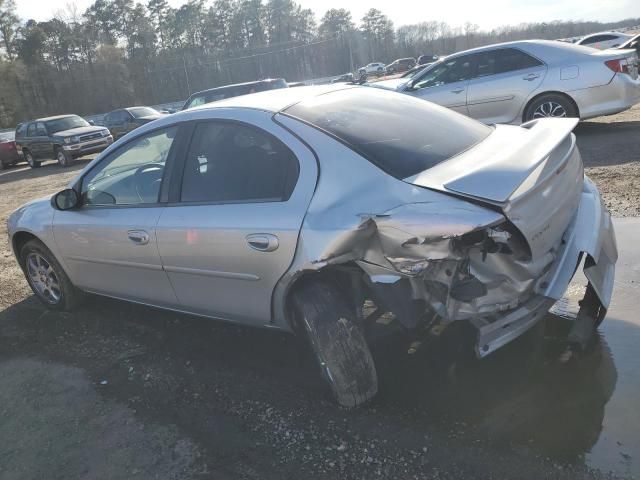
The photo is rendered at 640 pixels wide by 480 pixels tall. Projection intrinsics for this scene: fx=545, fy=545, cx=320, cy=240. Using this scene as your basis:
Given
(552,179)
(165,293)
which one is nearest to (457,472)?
(552,179)

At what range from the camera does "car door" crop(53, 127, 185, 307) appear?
3.59m

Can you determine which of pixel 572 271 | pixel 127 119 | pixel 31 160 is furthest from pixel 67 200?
pixel 127 119

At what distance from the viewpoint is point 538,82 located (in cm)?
831

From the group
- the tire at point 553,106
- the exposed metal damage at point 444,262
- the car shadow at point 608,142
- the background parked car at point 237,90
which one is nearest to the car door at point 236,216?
the exposed metal damage at point 444,262

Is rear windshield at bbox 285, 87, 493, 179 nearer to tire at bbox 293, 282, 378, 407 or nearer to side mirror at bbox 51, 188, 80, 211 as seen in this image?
tire at bbox 293, 282, 378, 407

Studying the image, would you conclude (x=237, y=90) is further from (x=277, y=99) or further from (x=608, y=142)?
(x=277, y=99)

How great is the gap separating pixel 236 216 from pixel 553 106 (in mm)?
6904

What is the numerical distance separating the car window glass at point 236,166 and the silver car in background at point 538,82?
21.5 ft

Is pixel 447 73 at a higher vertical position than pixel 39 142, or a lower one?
higher

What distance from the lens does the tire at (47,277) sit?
459cm

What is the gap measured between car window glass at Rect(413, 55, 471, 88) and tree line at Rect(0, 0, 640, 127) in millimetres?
51538

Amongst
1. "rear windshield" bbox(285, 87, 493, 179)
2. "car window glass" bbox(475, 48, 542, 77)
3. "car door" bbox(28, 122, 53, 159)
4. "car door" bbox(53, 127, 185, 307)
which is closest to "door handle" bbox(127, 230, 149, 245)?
"car door" bbox(53, 127, 185, 307)

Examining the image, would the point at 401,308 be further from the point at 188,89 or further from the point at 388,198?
the point at 188,89

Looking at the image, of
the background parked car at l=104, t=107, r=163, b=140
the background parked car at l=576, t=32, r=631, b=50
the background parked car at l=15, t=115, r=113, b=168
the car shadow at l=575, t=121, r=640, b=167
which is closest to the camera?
the car shadow at l=575, t=121, r=640, b=167
